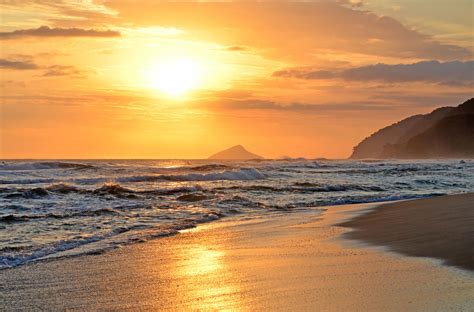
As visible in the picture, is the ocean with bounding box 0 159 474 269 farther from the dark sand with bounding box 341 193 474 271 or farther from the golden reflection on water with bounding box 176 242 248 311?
the dark sand with bounding box 341 193 474 271

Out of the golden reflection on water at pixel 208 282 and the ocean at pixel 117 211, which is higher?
the golden reflection on water at pixel 208 282

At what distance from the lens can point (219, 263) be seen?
27.1ft

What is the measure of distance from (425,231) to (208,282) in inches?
214

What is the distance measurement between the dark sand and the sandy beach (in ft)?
0.24

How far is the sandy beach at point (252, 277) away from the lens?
588 cm

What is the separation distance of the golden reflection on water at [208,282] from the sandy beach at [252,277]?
0.04 ft

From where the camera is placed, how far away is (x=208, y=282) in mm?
6941

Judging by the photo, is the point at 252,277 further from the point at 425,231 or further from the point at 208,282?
the point at 425,231

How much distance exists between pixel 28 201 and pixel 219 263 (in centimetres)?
1333

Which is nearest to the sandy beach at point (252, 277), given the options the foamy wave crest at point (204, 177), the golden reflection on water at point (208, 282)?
the golden reflection on water at point (208, 282)

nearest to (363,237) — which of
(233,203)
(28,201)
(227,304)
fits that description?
(227,304)

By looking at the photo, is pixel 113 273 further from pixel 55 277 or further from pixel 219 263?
pixel 219 263

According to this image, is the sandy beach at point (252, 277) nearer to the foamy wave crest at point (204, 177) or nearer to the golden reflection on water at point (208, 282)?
the golden reflection on water at point (208, 282)

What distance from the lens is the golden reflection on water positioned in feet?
19.4
